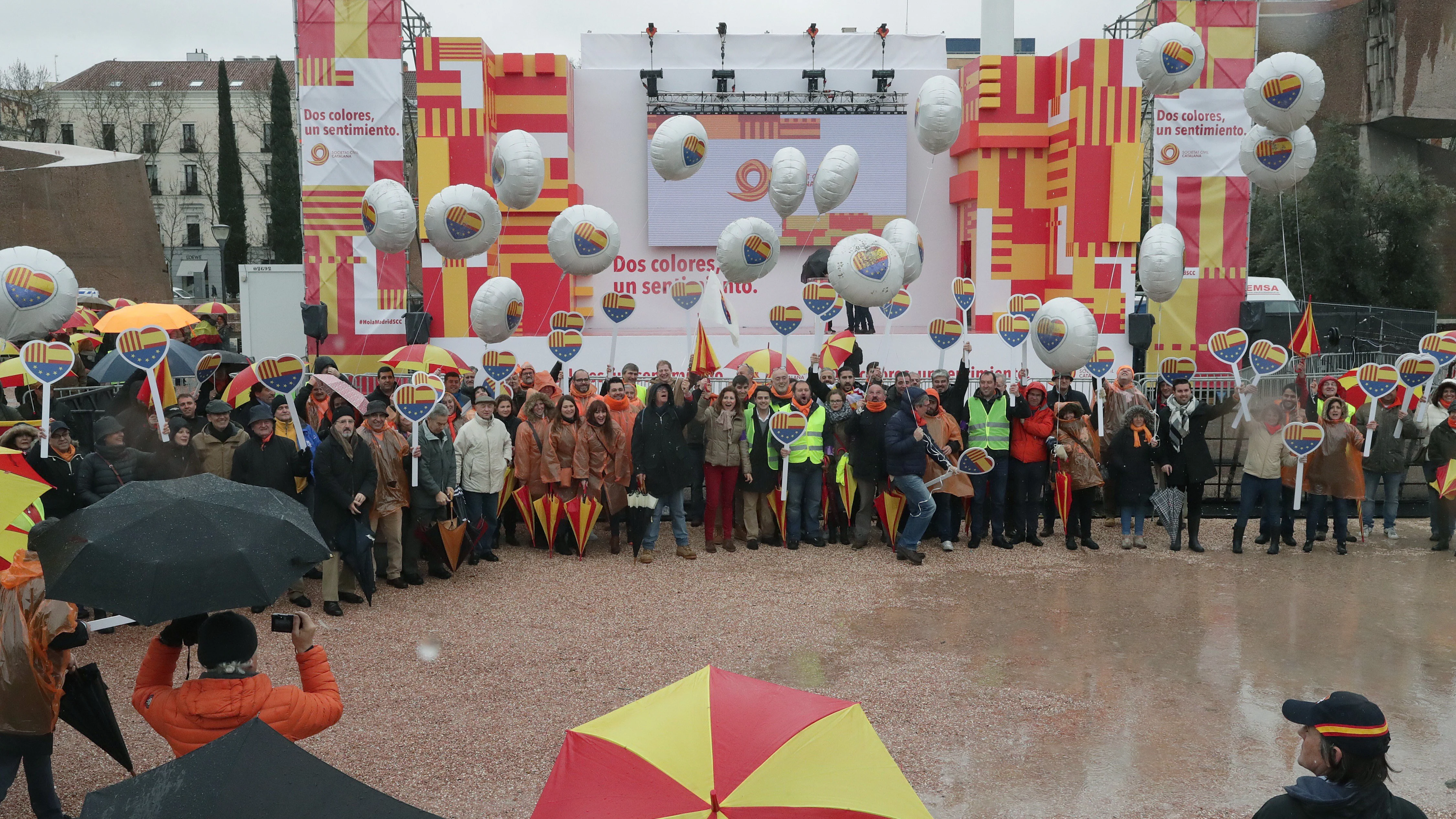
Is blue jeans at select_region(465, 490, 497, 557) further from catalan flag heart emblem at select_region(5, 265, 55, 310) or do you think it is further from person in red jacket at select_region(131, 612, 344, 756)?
person in red jacket at select_region(131, 612, 344, 756)

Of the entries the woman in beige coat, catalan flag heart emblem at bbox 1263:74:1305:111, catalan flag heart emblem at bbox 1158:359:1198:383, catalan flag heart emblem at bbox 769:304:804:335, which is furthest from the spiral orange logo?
the woman in beige coat

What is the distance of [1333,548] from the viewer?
10133 mm

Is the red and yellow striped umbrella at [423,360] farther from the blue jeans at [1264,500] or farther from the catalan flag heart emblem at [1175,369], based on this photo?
the blue jeans at [1264,500]

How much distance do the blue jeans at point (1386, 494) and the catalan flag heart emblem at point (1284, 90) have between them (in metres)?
4.21

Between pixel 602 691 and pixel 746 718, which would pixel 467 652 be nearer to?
pixel 602 691

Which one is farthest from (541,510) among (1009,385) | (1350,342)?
(1350,342)

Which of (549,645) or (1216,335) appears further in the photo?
(1216,335)

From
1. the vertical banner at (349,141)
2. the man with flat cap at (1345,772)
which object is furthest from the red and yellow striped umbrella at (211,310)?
the man with flat cap at (1345,772)

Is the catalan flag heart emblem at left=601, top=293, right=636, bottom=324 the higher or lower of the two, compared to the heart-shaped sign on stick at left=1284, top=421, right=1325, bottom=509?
higher

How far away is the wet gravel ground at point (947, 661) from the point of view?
5.27 m

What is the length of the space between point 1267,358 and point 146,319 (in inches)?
444

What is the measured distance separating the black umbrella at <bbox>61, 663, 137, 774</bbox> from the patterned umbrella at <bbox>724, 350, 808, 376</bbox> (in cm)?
830

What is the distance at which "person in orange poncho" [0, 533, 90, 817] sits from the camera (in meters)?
4.15

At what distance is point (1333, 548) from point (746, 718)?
8993mm
